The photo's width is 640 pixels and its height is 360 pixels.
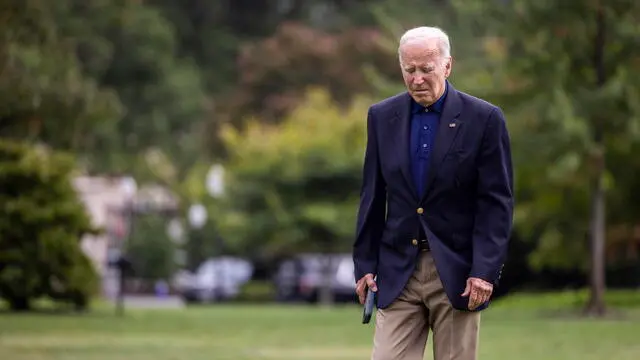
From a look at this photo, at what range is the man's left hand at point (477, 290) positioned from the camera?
22.5 feet

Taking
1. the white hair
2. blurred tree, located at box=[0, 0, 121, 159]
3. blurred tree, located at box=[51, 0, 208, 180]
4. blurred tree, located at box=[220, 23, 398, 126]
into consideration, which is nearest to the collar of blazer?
the white hair

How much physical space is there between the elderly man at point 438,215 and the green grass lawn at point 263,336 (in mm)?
8895

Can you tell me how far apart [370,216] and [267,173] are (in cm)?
3856

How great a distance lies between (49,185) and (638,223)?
11951mm

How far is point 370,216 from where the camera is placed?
→ 714cm

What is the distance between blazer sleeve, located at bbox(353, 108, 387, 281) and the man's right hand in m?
0.02

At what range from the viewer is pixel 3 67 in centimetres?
2338

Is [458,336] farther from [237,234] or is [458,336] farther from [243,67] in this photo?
[243,67]

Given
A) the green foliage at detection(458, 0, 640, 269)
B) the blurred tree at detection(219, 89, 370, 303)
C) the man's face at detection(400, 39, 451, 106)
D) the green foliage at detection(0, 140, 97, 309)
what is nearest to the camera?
the man's face at detection(400, 39, 451, 106)

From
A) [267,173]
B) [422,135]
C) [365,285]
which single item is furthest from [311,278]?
[422,135]

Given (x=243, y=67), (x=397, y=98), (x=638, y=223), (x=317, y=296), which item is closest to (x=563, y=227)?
(x=638, y=223)

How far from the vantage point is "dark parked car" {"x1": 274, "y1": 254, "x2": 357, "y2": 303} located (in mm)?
46688

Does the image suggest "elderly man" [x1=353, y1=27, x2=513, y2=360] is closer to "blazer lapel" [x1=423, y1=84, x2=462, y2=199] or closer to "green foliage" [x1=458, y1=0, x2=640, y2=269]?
"blazer lapel" [x1=423, y1=84, x2=462, y2=199]

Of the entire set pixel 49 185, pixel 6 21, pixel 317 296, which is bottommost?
pixel 317 296
